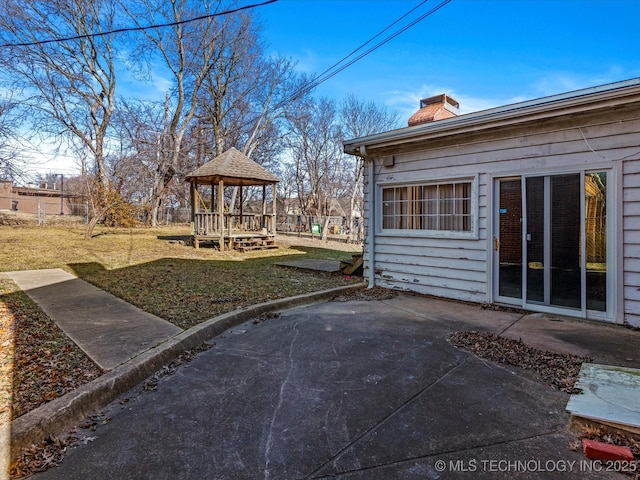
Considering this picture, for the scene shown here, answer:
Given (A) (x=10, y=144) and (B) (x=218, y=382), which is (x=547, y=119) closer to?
(B) (x=218, y=382)

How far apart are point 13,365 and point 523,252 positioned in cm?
572

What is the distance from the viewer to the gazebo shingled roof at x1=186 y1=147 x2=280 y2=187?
39.6 feet

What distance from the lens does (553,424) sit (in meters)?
2.26

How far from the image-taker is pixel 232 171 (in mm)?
12172

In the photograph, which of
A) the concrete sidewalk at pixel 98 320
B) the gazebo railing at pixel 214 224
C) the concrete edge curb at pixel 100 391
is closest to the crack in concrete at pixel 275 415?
the concrete edge curb at pixel 100 391

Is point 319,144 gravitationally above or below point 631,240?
above

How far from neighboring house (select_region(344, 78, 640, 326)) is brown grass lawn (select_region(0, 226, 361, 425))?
1.90 metres

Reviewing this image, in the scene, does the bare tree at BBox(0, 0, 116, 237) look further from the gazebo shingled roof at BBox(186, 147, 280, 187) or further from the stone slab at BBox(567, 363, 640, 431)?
the stone slab at BBox(567, 363, 640, 431)

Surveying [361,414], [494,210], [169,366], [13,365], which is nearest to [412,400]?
[361,414]

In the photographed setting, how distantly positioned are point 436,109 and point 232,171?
22.0 feet

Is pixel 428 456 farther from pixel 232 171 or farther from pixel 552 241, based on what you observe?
pixel 232 171

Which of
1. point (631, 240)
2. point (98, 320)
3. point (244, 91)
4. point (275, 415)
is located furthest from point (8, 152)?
point (244, 91)

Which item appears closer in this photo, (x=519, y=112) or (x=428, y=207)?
(x=519, y=112)

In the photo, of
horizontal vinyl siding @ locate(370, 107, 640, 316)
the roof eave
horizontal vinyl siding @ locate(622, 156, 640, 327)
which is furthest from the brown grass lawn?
horizontal vinyl siding @ locate(622, 156, 640, 327)
